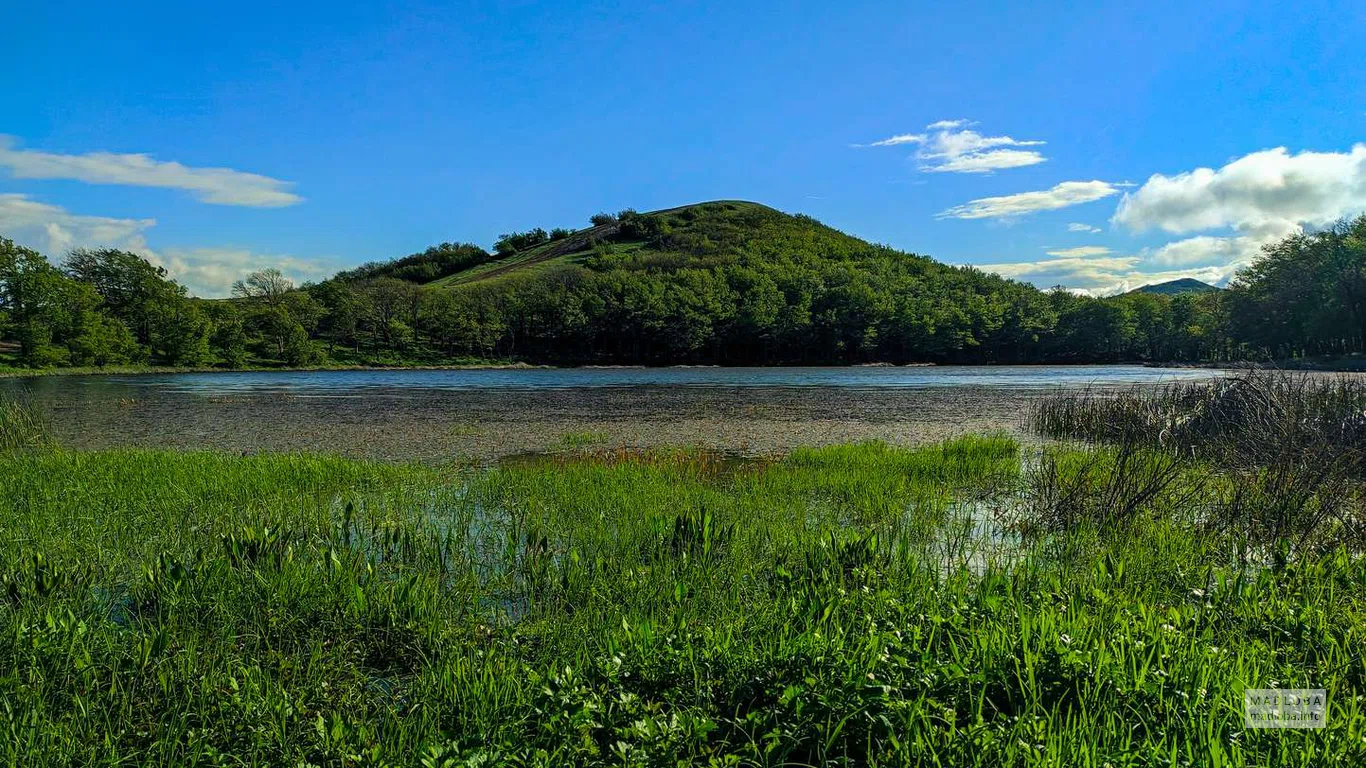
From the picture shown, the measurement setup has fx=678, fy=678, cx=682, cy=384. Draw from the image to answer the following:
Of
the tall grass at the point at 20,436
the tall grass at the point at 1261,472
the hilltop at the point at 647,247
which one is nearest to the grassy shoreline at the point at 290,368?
the tall grass at the point at 1261,472

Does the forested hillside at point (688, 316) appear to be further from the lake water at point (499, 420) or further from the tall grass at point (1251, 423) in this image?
the tall grass at point (1251, 423)

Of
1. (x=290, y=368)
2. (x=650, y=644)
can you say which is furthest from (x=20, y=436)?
(x=290, y=368)

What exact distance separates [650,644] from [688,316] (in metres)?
109

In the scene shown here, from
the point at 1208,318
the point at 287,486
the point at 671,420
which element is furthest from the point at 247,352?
the point at 1208,318

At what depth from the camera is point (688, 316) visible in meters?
113

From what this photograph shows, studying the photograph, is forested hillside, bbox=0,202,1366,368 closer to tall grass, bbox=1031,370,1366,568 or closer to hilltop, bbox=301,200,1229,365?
hilltop, bbox=301,200,1229,365

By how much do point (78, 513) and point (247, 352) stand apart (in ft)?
325

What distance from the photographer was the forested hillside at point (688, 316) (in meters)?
77.6

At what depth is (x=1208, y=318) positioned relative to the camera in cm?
11244

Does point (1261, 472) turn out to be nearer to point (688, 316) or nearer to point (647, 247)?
point (688, 316)

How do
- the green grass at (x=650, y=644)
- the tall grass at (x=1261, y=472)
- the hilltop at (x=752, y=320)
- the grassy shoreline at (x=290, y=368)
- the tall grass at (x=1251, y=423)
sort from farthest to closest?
the hilltop at (x=752, y=320), the grassy shoreline at (x=290, y=368), the tall grass at (x=1251, y=423), the tall grass at (x=1261, y=472), the green grass at (x=650, y=644)

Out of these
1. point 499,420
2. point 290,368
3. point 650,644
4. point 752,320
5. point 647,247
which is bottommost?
point 499,420

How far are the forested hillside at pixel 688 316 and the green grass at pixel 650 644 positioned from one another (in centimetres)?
8974

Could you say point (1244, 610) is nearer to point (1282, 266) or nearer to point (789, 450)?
point (789, 450)
